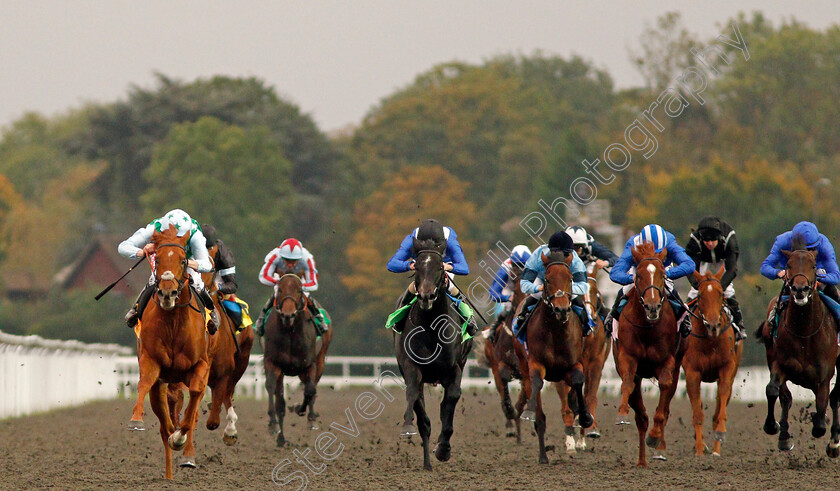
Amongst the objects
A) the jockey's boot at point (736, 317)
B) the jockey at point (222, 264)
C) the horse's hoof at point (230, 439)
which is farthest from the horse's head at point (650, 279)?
the horse's hoof at point (230, 439)

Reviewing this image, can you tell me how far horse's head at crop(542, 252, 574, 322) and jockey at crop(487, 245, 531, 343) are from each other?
3.51 metres

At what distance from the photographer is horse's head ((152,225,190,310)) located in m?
10.4

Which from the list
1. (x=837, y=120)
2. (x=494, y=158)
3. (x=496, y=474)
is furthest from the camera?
(x=494, y=158)

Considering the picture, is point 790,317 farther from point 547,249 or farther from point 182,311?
point 182,311

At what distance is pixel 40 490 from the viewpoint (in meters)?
10.3

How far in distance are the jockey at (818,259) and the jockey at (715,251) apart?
612mm

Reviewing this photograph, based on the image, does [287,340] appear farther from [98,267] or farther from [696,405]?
[98,267]

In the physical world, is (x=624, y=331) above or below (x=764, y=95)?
below

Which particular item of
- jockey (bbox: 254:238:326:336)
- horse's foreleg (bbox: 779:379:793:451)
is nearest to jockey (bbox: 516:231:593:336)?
horse's foreleg (bbox: 779:379:793:451)

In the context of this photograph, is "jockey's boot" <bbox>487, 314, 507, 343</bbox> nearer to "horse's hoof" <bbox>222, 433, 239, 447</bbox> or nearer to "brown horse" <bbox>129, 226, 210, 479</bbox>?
"horse's hoof" <bbox>222, 433, 239, 447</bbox>

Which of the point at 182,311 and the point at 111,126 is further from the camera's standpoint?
the point at 111,126

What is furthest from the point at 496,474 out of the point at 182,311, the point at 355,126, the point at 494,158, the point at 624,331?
the point at 355,126

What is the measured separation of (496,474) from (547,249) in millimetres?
2157

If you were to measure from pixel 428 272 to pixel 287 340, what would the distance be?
15.9 ft
